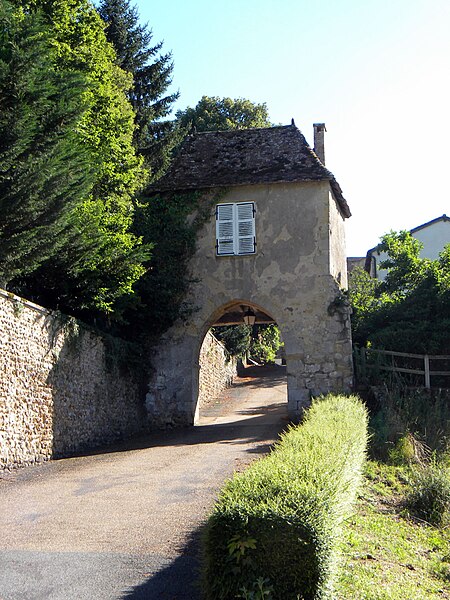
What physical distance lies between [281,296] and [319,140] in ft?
19.5

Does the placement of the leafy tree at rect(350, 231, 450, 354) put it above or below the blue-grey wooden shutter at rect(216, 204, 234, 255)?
below

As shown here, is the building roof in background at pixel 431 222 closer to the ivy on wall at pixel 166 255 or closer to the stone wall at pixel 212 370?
→ the stone wall at pixel 212 370

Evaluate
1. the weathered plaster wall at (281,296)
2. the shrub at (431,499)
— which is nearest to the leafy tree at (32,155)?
the weathered plaster wall at (281,296)

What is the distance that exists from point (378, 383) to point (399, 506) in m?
8.99

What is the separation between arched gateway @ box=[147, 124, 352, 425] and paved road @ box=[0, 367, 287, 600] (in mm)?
4587

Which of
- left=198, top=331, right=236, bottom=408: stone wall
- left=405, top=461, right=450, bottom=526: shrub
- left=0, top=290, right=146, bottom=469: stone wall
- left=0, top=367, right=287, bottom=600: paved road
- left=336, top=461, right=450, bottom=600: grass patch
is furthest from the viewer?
left=198, top=331, right=236, bottom=408: stone wall

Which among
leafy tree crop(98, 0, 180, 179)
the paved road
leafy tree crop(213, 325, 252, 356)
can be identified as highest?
leafy tree crop(98, 0, 180, 179)

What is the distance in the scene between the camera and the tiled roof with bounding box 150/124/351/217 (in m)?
20.5

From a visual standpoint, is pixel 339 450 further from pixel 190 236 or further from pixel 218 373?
pixel 218 373

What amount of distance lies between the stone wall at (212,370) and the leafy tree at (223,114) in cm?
1428

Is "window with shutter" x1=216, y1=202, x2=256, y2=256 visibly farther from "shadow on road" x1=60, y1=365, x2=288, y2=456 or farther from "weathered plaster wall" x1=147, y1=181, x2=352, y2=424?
"shadow on road" x1=60, y1=365, x2=288, y2=456

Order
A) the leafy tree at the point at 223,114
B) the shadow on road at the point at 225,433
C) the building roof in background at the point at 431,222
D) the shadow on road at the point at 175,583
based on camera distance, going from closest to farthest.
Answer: the shadow on road at the point at 175,583 < the shadow on road at the point at 225,433 < the building roof in background at the point at 431,222 < the leafy tree at the point at 223,114

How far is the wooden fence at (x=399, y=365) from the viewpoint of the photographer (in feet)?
63.2

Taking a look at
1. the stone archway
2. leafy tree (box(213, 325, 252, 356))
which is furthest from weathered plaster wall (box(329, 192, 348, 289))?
leafy tree (box(213, 325, 252, 356))
